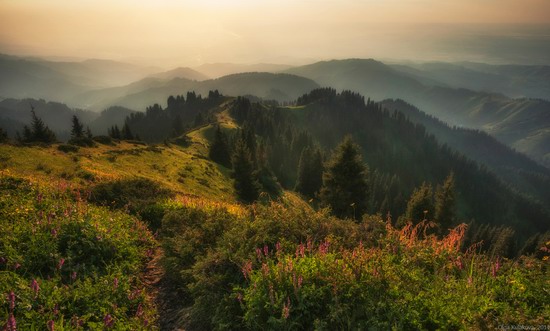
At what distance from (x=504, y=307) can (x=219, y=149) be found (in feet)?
209

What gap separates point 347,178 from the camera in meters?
38.9

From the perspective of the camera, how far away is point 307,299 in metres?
6.54

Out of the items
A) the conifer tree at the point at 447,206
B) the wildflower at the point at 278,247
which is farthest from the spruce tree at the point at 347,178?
the wildflower at the point at 278,247

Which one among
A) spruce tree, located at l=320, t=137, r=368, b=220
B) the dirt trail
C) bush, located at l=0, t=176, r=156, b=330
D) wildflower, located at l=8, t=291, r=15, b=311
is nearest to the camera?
wildflower, located at l=8, t=291, r=15, b=311

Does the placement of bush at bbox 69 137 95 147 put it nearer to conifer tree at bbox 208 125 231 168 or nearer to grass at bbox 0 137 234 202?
grass at bbox 0 137 234 202

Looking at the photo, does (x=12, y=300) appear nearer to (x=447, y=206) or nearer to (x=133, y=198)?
(x=133, y=198)

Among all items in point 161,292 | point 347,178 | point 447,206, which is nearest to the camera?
point 161,292

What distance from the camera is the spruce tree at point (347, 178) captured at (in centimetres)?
3831

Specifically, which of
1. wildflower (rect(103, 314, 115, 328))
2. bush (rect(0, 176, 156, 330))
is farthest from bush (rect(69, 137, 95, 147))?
wildflower (rect(103, 314, 115, 328))

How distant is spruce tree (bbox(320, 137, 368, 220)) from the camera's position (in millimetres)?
38312

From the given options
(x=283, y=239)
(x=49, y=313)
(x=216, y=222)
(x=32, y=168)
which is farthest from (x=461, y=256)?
(x=32, y=168)

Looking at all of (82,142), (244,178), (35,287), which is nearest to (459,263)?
(35,287)

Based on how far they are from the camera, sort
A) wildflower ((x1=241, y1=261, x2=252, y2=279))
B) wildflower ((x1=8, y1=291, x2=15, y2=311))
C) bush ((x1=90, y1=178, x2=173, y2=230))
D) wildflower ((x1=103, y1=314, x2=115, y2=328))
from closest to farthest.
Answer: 1. wildflower ((x1=8, y1=291, x2=15, y2=311))
2. wildflower ((x1=103, y1=314, x2=115, y2=328))
3. wildflower ((x1=241, y1=261, x2=252, y2=279))
4. bush ((x1=90, y1=178, x2=173, y2=230))

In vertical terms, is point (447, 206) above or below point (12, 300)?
below
